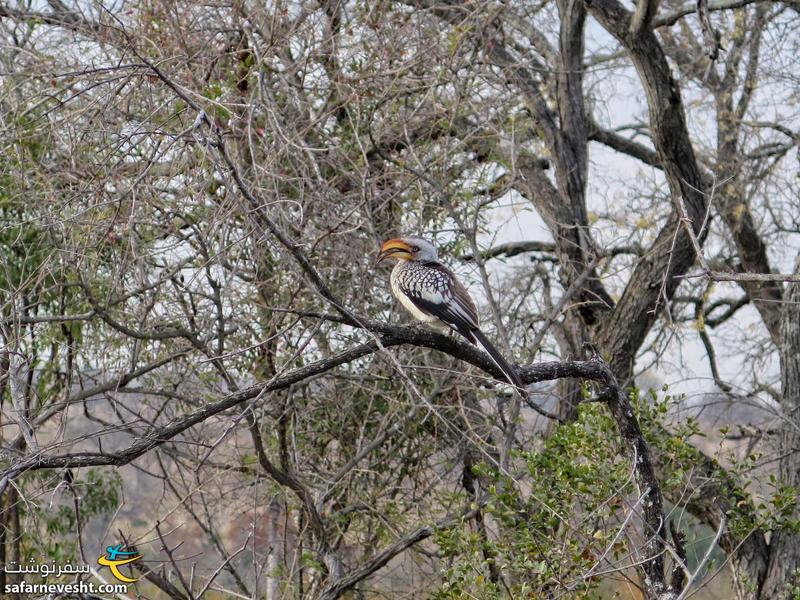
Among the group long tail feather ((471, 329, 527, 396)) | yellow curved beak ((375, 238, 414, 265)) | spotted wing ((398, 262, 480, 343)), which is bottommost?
long tail feather ((471, 329, 527, 396))

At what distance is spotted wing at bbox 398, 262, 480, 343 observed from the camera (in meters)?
4.15

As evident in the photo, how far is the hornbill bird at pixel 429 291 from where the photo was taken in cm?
415

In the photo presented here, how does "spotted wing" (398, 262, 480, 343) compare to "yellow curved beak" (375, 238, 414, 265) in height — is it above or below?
below

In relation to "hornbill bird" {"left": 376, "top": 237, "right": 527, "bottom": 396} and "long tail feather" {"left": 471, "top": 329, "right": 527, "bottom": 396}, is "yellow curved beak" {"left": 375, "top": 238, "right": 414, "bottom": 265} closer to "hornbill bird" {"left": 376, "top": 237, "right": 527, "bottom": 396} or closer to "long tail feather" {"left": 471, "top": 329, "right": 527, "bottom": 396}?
"hornbill bird" {"left": 376, "top": 237, "right": 527, "bottom": 396}

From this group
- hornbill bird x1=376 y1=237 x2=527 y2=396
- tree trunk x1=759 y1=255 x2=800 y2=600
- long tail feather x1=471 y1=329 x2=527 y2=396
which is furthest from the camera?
tree trunk x1=759 y1=255 x2=800 y2=600

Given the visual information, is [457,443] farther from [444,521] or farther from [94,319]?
[94,319]

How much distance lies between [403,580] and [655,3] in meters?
3.80

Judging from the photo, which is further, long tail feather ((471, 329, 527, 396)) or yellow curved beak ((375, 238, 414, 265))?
yellow curved beak ((375, 238, 414, 265))

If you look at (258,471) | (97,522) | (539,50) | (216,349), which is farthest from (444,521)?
(97,522)

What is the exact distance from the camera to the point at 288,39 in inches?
205

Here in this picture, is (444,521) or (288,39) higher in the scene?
(288,39)

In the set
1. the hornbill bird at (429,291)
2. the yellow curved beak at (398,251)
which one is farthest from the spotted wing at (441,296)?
the yellow curved beak at (398,251)

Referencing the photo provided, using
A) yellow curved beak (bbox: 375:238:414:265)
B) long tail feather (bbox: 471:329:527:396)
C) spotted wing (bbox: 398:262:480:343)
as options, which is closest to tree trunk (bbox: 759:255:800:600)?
spotted wing (bbox: 398:262:480:343)

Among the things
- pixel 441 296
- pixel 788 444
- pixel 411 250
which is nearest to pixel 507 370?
pixel 441 296
